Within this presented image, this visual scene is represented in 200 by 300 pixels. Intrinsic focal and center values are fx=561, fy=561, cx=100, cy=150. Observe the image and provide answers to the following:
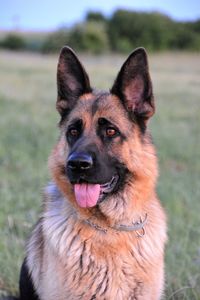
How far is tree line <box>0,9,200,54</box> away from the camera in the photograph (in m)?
47.0

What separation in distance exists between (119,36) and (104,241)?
159ft

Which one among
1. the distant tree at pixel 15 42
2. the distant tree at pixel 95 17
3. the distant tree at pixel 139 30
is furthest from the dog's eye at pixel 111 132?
the distant tree at pixel 95 17

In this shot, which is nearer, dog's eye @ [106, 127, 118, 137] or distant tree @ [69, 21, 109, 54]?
dog's eye @ [106, 127, 118, 137]

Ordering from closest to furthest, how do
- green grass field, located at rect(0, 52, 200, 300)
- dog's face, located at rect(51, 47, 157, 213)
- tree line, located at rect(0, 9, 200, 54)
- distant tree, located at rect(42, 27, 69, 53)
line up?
dog's face, located at rect(51, 47, 157, 213) → green grass field, located at rect(0, 52, 200, 300) → distant tree, located at rect(42, 27, 69, 53) → tree line, located at rect(0, 9, 200, 54)

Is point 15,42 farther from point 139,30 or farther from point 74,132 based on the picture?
point 74,132

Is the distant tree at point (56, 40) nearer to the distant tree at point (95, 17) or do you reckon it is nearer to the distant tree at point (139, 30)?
the distant tree at point (139, 30)

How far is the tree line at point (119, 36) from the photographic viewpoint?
4703cm

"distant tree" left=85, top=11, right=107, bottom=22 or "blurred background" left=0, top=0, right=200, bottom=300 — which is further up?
"distant tree" left=85, top=11, right=107, bottom=22

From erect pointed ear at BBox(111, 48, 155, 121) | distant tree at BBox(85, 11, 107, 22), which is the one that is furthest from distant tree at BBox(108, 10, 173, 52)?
erect pointed ear at BBox(111, 48, 155, 121)

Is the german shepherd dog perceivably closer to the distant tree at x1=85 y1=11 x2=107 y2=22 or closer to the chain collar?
the chain collar

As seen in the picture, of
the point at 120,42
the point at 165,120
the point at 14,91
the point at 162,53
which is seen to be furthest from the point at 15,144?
the point at 120,42

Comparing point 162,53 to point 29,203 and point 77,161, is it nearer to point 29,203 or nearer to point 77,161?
point 29,203

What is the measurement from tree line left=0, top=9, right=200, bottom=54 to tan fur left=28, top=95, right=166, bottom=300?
138ft

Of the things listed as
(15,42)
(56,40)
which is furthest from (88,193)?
(15,42)
